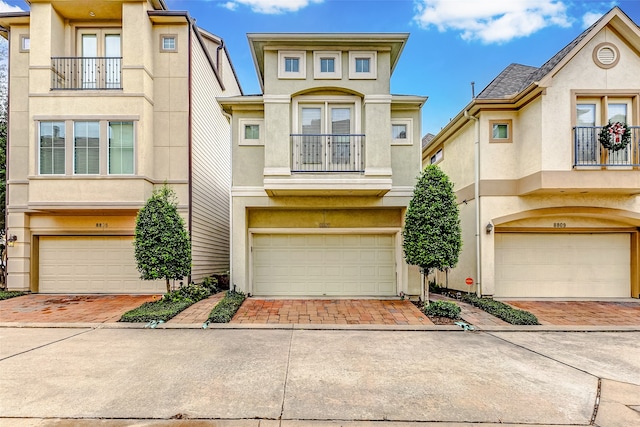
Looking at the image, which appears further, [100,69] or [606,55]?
[100,69]

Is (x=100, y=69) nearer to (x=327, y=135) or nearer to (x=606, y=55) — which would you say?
(x=327, y=135)

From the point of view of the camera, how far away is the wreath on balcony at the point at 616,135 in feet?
26.6

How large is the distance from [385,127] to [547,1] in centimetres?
922

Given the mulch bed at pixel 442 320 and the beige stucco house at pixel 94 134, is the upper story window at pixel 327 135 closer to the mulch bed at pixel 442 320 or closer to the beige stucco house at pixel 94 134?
the beige stucco house at pixel 94 134

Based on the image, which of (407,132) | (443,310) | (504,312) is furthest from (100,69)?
(504,312)

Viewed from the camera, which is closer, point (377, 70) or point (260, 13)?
point (377, 70)

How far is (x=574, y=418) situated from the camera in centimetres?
340

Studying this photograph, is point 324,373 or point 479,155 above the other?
point 479,155

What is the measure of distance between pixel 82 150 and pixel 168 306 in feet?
17.0

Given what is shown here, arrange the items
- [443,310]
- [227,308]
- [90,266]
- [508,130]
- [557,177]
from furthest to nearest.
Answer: [90,266] < [508,130] < [557,177] < [227,308] < [443,310]

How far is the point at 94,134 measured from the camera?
9.44m

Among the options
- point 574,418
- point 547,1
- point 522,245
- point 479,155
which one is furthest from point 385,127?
point 547,1

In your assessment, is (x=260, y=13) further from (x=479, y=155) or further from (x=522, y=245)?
(x=522, y=245)

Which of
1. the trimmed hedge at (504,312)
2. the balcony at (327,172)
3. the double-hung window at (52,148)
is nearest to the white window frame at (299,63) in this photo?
the balcony at (327,172)
